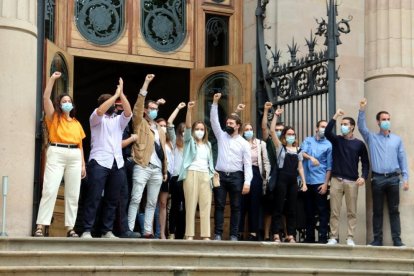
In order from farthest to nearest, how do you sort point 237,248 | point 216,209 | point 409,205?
point 409,205 → point 216,209 → point 237,248

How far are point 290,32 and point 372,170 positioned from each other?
386 cm

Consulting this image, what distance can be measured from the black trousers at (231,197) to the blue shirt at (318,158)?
3.90ft

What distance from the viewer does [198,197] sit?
1567 cm

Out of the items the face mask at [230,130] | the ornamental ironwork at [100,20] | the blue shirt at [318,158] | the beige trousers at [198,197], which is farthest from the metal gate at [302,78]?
the beige trousers at [198,197]

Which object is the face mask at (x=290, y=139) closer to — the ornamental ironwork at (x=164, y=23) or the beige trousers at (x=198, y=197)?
the beige trousers at (x=198, y=197)

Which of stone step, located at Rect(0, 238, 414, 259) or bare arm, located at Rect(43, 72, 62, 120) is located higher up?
bare arm, located at Rect(43, 72, 62, 120)

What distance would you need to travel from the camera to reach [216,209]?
15984mm

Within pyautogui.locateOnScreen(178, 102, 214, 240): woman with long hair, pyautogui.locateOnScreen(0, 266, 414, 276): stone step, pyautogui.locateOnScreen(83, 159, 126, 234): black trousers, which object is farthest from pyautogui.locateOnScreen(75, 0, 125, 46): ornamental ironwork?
pyautogui.locateOnScreen(0, 266, 414, 276): stone step

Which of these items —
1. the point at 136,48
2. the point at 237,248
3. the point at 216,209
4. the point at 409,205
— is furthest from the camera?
the point at 136,48

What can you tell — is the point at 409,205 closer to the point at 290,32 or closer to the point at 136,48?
the point at 290,32

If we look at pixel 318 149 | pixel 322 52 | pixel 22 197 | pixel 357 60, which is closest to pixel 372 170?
pixel 318 149

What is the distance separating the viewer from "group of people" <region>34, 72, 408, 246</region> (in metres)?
14.7

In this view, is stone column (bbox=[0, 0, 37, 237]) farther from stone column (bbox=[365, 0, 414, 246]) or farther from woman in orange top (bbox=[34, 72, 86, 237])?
stone column (bbox=[365, 0, 414, 246])

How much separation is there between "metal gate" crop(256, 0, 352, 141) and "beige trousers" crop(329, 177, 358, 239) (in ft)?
5.39
